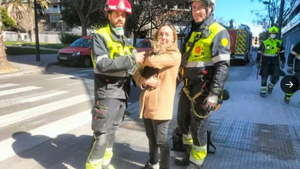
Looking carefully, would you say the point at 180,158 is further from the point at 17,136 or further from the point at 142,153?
the point at 17,136

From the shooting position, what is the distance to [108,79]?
10.5 feet

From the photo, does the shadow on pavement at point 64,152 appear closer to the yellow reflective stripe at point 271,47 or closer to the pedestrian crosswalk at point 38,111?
the pedestrian crosswalk at point 38,111

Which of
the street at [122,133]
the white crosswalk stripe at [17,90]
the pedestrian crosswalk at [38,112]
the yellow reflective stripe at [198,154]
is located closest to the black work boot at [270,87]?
the street at [122,133]

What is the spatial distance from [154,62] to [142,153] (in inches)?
65.6

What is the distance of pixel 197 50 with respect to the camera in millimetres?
3705

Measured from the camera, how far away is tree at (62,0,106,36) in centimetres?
2616

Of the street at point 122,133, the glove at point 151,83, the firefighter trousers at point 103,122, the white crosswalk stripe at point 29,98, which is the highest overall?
the glove at point 151,83

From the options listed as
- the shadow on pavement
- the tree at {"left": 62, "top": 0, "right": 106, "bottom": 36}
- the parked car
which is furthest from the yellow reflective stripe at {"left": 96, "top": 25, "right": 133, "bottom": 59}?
the tree at {"left": 62, "top": 0, "right": 106, "bottom": 36}

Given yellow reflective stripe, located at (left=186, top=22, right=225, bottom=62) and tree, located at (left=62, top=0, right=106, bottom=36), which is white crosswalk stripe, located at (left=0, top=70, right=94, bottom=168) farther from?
tree, located at (left=62, top=0, right=106, bottom=36)

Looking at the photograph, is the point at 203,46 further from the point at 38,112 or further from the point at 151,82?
the point at 38,112

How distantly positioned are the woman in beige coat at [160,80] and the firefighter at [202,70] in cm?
36

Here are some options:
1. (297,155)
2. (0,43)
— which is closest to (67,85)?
(0,43)

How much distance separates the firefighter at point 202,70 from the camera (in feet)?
11.6

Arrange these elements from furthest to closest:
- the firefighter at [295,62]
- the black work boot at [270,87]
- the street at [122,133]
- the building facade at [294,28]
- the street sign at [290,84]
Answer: the building facade at [294,28] → the black work boot at [270,87] → the street sign at [290,84] → the firefighter at [295,62] → the street at [122,133]
